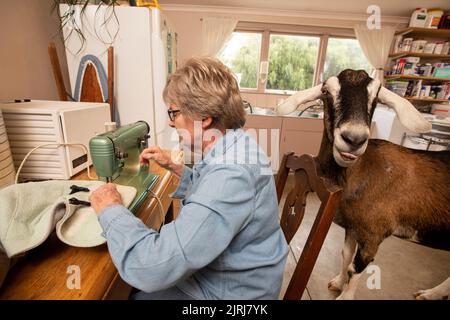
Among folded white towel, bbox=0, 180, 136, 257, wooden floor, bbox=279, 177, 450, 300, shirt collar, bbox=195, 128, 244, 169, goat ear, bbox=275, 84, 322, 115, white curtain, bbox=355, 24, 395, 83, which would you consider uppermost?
white curtain, bbox=355, 24, 395, 83

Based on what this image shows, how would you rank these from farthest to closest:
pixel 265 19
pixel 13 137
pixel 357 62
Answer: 1. pixel 357 62
2. pixel 265 19
3. pixel 13 137

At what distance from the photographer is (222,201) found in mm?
515

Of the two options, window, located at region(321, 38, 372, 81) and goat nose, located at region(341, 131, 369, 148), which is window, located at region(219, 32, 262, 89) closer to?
window, located at region(321, 38, 372, 81)

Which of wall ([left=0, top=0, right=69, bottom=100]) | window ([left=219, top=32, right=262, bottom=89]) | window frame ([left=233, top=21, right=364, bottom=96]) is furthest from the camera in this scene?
window ([left=219, top=32, right=262, bottom=89])

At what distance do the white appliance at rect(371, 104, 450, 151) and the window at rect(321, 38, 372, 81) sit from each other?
140cm

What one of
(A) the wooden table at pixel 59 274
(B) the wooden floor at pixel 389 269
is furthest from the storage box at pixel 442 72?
(A) the wooden table at pixel 59 274

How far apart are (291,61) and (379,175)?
11.7 feet

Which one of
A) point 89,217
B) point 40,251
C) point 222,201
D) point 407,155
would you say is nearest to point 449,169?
point 407,155

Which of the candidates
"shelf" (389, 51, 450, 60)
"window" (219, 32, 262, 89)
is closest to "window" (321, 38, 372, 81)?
"shelf" (389, 51, 450, 60)

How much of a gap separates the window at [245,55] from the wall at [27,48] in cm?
274

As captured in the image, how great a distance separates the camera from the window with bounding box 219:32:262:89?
12.8 feet

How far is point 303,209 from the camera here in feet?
2.92
